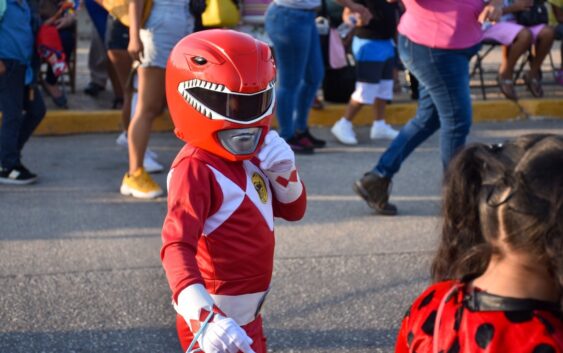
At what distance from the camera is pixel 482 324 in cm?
192

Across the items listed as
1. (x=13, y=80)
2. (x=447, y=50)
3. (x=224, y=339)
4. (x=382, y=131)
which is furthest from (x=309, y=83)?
(x=224, y=339)

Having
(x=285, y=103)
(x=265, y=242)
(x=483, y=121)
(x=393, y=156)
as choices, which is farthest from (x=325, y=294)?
(x=483, y=121)

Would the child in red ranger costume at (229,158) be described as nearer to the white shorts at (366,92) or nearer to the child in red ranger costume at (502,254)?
the child in red ranger costume at (502,254)

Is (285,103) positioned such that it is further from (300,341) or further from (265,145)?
(265,145)

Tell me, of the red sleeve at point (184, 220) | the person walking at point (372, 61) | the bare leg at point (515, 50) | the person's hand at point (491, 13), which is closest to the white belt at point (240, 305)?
the red sleeve at point (184, 220)

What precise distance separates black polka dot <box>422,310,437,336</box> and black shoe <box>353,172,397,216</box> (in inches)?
149

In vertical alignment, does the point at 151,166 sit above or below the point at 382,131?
above

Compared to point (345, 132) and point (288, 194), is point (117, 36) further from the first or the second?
point (288, 194)

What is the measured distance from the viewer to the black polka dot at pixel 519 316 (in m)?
1.89

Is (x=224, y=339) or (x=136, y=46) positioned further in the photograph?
(x=136, y=46)

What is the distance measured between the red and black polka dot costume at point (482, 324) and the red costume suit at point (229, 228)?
865mm

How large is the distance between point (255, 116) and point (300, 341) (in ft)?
5.27

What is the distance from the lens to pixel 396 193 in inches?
259

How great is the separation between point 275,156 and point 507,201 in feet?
3.78
